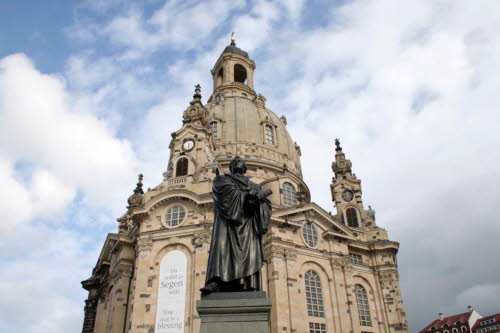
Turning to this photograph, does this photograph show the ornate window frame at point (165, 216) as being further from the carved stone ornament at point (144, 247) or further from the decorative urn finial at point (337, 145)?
the decorative urn finial at point (337, 145)

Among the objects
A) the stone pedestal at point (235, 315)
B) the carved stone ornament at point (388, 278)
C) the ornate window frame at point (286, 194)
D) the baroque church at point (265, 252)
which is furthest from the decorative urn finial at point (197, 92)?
the stone pedestal at point (235, 315)

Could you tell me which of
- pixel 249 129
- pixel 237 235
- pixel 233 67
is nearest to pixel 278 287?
pixel 237 235

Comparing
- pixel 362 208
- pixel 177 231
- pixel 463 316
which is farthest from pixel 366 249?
pixel 463 316

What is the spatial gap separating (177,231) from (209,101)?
2946 centimetres

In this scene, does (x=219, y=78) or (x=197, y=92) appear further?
(x=219, y=78)

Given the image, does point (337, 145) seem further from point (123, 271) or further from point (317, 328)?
point (123, 271)

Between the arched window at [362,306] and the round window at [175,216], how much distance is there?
16380 millimetres

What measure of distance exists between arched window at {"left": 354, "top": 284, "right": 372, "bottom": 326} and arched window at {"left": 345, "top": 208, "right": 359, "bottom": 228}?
23.2 feet

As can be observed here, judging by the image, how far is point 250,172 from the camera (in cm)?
4269

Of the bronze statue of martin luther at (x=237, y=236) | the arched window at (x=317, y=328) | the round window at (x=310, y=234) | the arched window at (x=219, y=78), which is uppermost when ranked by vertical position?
the arched window at (x=219, y=78)

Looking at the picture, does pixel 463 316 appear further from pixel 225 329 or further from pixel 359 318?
pixel 225 329

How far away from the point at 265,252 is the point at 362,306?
10539 millimetres

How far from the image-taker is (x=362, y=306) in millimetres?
34781

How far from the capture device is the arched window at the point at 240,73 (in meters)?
62.5
